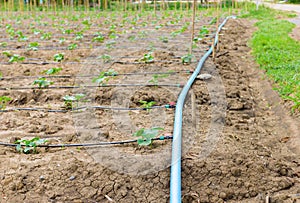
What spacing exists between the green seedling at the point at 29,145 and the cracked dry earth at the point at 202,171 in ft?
0.22

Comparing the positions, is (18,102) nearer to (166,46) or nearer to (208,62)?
(208,62)

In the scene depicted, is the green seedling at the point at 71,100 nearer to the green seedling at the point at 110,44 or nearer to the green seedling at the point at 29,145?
the green seedling at the point at 29,145

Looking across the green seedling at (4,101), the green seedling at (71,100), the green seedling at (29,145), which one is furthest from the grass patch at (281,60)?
the green seedling at (4,101)

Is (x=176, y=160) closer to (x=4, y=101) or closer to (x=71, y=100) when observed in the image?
(x=71, y=100)

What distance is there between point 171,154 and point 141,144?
0.80 feet

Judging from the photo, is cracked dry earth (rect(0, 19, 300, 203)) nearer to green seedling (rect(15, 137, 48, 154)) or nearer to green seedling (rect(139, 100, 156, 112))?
green seedling (rect(15, 137, 48, 154))

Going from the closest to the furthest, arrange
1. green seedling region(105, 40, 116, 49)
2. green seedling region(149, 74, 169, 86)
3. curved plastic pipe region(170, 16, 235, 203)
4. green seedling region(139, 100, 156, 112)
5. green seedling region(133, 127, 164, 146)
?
1. curved plastic pipe region(170, 16, 235, 203)
2. green seedling region(133, 127, 164, 146)
3. green seedling region(139, 100, 156, 112)
4. green seedling region(149, 74, 169, 86)
5. green seedling region(105, 40, 116, 49)

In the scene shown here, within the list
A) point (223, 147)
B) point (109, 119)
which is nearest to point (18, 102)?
point (109, 119)

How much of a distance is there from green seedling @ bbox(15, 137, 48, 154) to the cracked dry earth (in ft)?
0.22

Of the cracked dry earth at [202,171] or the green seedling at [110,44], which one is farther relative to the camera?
the green seedling at [110,44]

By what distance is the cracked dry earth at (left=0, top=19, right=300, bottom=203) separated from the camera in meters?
2.29

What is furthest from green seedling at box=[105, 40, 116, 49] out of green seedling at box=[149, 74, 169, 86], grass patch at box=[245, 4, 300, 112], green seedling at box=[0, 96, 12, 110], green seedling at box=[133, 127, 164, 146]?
green seedling at box=[133, 127, 164, 146]

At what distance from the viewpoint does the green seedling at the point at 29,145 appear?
109 inches

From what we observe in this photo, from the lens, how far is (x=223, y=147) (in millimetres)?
2926
